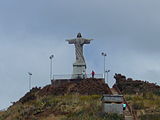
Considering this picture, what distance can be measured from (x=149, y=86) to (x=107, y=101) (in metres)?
16.7

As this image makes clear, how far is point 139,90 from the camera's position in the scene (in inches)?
2141

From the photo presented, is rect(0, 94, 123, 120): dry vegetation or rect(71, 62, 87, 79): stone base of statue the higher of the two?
rect(71, 62, 87, 79): stone base of statue

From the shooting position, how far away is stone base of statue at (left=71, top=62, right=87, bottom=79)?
5816cm

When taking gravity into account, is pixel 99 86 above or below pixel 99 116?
above

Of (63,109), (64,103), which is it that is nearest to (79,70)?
(64,103)

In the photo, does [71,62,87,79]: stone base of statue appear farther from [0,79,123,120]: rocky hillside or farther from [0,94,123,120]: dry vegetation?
[0,94,123,120]: dry vegetation

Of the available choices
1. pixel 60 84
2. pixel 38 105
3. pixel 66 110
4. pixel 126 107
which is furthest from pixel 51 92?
pixel 126 107

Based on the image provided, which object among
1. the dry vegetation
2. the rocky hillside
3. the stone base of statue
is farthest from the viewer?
the stone base of statue

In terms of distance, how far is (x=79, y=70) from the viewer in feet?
195

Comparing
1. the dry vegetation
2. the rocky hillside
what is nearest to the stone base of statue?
the rocky hillside

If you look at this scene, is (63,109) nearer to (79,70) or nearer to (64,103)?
(64,103)

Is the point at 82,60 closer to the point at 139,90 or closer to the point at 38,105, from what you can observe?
Answer: the point at 139,90

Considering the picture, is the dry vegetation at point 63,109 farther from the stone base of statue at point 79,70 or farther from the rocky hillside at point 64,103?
the stone base of statue at point 79,70

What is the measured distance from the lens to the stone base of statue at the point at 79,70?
58.2m
